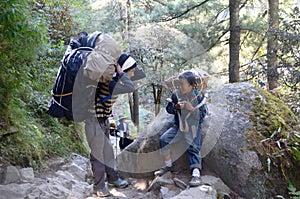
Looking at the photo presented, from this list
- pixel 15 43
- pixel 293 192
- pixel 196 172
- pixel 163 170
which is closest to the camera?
pixel 15 43

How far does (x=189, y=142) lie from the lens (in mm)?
3775

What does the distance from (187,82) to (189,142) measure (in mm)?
754

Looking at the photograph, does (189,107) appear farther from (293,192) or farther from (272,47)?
(272,47)

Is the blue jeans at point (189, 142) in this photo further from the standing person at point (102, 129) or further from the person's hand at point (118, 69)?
the person's hand at point (118, 69)

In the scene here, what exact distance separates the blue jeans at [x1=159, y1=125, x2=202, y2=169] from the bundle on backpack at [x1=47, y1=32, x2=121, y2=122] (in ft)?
3.55

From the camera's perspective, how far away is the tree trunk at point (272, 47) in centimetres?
609

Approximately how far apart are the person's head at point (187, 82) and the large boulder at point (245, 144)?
58 centimetres

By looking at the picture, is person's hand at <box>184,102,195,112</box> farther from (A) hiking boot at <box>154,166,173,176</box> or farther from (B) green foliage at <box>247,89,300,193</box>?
(A) hiking boot at <box>154,166,173,176</box>

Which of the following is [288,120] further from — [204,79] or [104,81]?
[104,81]

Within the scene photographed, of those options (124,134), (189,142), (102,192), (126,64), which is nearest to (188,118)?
(189,142)

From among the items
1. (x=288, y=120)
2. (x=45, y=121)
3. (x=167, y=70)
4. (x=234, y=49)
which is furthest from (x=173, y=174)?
(x=167, y=70)

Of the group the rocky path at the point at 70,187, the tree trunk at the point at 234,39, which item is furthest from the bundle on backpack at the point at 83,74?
the tree trunk at the point at 234,39

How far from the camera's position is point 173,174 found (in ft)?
13.2

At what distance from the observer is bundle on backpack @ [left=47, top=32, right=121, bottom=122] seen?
322cm
